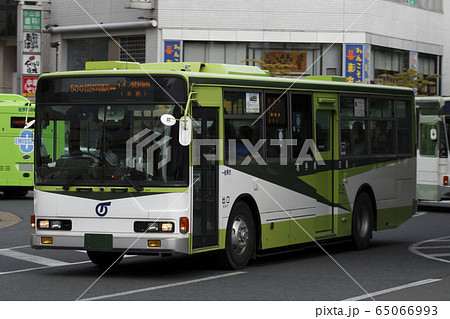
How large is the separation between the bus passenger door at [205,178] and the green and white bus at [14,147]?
17.5 m

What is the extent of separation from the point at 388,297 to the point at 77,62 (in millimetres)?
31881

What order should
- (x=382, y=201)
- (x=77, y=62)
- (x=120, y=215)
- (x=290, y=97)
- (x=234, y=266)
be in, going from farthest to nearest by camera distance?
1. (x=77, y=62)
2. (x=382, y=201)
3. (x=290, y=97)
4. (x=234, y=266)
5. (x=120, y=215)

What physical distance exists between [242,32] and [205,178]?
85.2 ft

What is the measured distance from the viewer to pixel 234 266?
1329 cm

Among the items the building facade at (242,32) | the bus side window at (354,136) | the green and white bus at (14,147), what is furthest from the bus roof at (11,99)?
the bus side window at (354,136)

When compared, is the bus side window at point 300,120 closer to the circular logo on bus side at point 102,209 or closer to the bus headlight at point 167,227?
the bus headlight at point 167,227

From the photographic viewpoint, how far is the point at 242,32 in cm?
3806

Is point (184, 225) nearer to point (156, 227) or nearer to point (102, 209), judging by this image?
point (156, 227)

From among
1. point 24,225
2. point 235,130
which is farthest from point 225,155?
point 24,225

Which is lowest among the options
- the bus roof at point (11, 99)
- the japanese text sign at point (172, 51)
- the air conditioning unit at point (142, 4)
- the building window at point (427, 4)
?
the bus roof at point (11, 99)

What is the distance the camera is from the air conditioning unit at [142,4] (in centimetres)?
3719

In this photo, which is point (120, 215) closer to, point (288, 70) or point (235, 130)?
A: point (235, 130)

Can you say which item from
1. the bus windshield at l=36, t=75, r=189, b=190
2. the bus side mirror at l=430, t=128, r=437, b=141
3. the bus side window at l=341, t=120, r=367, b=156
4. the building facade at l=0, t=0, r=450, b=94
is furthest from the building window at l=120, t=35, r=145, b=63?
the bus windshield at l=36, t=75, r=189, b=190

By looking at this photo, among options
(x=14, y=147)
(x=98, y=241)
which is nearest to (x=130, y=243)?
(x=98, y=241)
